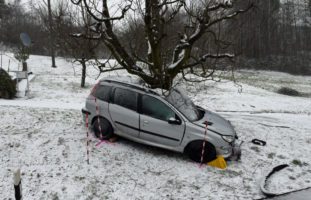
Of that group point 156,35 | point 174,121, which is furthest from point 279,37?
point 174,121

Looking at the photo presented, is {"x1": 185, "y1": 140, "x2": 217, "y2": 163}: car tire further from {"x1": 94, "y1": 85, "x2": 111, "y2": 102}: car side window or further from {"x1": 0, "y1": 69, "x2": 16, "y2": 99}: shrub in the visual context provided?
{"x1": 0, "y1": 69, "x2": 16, "y2": 99}: shrub

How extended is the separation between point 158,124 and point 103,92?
1823 mm

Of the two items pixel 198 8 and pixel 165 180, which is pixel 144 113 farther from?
pixel 198 8

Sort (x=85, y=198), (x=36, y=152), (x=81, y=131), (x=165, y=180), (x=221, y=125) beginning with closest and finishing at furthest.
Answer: (x=85, y=198)
(x=165, y=180)
(x=36, y=152)
(x=221, y=125)
(x=81, y=131)

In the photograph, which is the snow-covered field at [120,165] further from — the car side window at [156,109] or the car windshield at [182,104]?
the car windshield at [182,104]

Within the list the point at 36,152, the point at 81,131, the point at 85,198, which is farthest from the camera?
the point at 81,131

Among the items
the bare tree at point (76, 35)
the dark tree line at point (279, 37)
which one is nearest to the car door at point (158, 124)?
the bare tree at point (76, 35)

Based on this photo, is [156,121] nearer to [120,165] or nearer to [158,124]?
[158,124]

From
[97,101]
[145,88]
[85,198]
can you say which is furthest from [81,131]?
[85,198]

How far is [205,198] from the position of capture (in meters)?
5.29

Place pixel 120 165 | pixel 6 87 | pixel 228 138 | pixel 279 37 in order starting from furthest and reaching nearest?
pixel 279 37, pixel 6 87, pixel 228 138, pixel 120 165

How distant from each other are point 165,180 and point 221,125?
86.6 inches

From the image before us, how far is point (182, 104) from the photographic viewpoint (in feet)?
23.2

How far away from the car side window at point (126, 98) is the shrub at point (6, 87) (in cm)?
691
